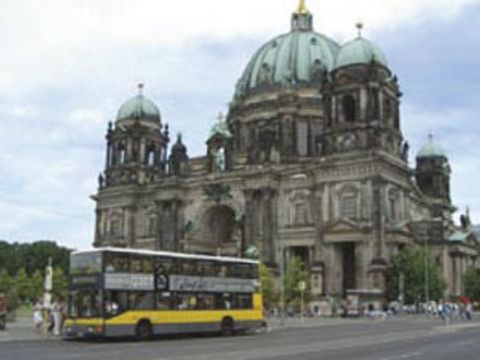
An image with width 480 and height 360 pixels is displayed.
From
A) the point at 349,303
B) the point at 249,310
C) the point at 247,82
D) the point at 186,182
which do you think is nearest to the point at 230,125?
the point at 247,82

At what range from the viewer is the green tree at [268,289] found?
2653 inches

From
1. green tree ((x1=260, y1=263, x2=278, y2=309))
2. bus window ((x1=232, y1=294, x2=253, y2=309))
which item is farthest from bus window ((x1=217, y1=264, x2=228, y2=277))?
green tree ((x1=260, y1=263, x2=278, y2=309))

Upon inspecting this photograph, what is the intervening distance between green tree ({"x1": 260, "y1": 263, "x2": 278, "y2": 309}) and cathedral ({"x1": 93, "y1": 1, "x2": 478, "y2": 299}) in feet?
16.7

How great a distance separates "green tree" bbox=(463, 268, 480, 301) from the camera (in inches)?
3349

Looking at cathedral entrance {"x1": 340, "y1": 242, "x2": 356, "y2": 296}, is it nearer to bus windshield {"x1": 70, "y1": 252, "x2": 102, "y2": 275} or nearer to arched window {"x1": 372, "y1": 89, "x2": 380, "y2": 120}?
arched window {"x1": 372, "y1": 89, "x2": 380, "y2": 120}

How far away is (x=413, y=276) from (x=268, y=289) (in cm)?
1372

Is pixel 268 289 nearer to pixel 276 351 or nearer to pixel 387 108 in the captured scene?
pixel 387 108

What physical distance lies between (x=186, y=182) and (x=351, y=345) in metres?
60.8

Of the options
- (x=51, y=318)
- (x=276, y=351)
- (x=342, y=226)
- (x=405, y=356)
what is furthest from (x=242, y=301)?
(x=342, y=226)

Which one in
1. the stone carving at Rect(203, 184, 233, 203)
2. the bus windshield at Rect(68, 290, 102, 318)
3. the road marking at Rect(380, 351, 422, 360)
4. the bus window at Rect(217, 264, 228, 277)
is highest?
the stone carving at Rect(203, 184, 233, 203)

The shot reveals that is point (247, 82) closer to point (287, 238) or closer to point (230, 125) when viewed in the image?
point (230, 125)

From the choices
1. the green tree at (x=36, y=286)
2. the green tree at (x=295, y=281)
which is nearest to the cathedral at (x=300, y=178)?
the green tree at (x=295, y=281)

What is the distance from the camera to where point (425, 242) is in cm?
7769

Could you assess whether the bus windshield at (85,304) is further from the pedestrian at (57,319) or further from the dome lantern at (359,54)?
the dome lantern at (359,54)
